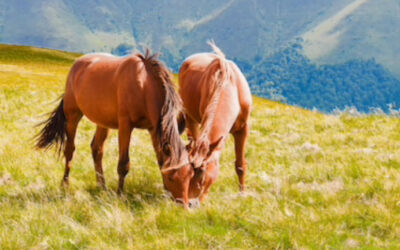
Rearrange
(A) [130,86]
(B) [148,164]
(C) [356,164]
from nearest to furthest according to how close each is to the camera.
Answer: (A) [130,86]
(C) [356,164]
(B) [148,164]

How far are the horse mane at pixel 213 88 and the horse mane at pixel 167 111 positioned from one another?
486mm

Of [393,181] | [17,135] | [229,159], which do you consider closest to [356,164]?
[393,181]

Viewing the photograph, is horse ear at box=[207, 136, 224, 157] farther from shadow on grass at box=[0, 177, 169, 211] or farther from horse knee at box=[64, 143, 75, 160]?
horse knee at box=[64, 143, 75, 160]

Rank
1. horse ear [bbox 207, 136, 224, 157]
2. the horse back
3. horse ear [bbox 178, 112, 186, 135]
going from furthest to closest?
horse ear [bbox 178, 112, 186, 135] < the horse back < horse ear [bbox 207, 136, 224, 157]

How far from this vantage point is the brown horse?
6.50 meters

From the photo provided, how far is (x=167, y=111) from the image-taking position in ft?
23.2

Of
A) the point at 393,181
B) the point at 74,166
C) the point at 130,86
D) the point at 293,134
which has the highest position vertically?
the point at 130,86

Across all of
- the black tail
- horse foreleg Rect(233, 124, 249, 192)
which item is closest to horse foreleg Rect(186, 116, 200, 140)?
horse foreleg Rect(233, 124, 249, 192)

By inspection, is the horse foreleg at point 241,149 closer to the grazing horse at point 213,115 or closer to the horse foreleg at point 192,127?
the grazing horse at point 213,115

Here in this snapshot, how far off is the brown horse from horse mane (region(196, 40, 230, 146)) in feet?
1.55

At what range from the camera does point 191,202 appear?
241 inches

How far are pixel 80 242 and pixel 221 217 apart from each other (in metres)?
1.90

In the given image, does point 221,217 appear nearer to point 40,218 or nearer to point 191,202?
point 191,202

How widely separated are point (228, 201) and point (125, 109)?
8.69 ft
